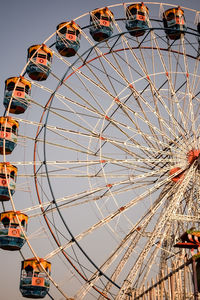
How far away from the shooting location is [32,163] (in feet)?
60.0

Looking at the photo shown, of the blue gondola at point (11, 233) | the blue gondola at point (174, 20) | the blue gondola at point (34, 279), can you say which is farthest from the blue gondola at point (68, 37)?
the blue gondola at point (34, 279)

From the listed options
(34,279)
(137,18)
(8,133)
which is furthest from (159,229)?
(137,18)

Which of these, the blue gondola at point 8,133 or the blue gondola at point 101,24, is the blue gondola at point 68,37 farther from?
the blue gondola at point 8,133

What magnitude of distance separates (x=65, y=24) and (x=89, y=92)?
13.3 feet

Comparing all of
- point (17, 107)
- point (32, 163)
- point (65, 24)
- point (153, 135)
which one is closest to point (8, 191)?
point (32, 163)

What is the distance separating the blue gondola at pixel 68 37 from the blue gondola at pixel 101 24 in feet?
3.01

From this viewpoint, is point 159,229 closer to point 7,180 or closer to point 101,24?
point 7,180

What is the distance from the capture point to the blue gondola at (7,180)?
17.3 m

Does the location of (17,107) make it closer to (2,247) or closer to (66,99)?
(66,99)

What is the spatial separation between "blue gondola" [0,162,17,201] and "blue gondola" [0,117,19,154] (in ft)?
3.13

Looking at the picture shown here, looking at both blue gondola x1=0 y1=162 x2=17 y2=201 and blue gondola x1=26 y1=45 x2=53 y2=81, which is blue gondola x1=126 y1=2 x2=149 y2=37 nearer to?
blue gondola x1=26 y1=45 x2=53 y2=81

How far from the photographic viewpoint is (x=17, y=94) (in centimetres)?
1936

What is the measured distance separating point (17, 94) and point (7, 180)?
423 cm

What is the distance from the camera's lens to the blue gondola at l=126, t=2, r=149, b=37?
22328 mm
